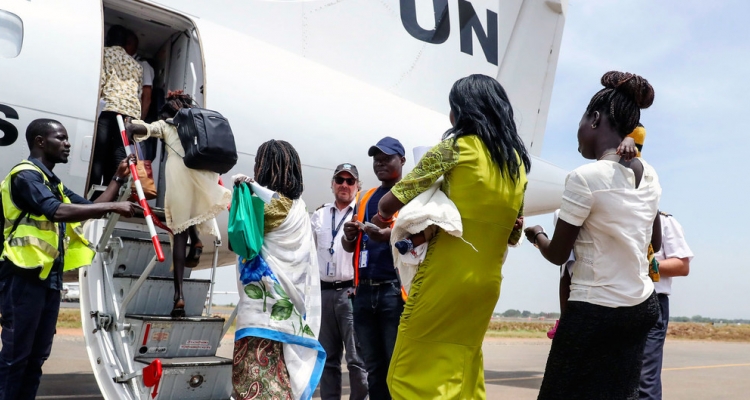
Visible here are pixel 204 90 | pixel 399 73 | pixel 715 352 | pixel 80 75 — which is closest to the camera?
pixel 80 75

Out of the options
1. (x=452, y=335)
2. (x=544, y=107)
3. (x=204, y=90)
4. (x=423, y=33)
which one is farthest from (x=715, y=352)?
(x=452, y=335)

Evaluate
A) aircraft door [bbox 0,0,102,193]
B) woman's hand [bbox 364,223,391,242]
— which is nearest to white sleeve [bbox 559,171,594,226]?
woman's hand [bbox 364,223,391,242]

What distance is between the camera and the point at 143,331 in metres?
4.11

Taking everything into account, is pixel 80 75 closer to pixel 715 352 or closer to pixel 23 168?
pixel 23 168

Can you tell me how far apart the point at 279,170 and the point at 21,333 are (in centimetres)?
169

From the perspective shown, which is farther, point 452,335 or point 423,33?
point 423,33

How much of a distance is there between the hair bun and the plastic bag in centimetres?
187

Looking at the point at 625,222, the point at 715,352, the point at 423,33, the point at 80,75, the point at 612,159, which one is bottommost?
the point at 715,352

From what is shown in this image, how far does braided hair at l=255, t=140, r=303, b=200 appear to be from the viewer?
12.6 feet

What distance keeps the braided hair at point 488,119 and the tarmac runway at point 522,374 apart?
4.48 m

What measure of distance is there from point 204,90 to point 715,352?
503 inches

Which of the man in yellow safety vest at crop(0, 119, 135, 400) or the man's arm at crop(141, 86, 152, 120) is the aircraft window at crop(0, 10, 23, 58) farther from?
the man's arm at crop(141, 86, 152, 120)

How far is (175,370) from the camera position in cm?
398

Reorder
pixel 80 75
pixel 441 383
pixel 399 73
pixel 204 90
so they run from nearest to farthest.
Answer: pixel 441 383
pixel 80 75
pixel 204 90
pixel 399 73
